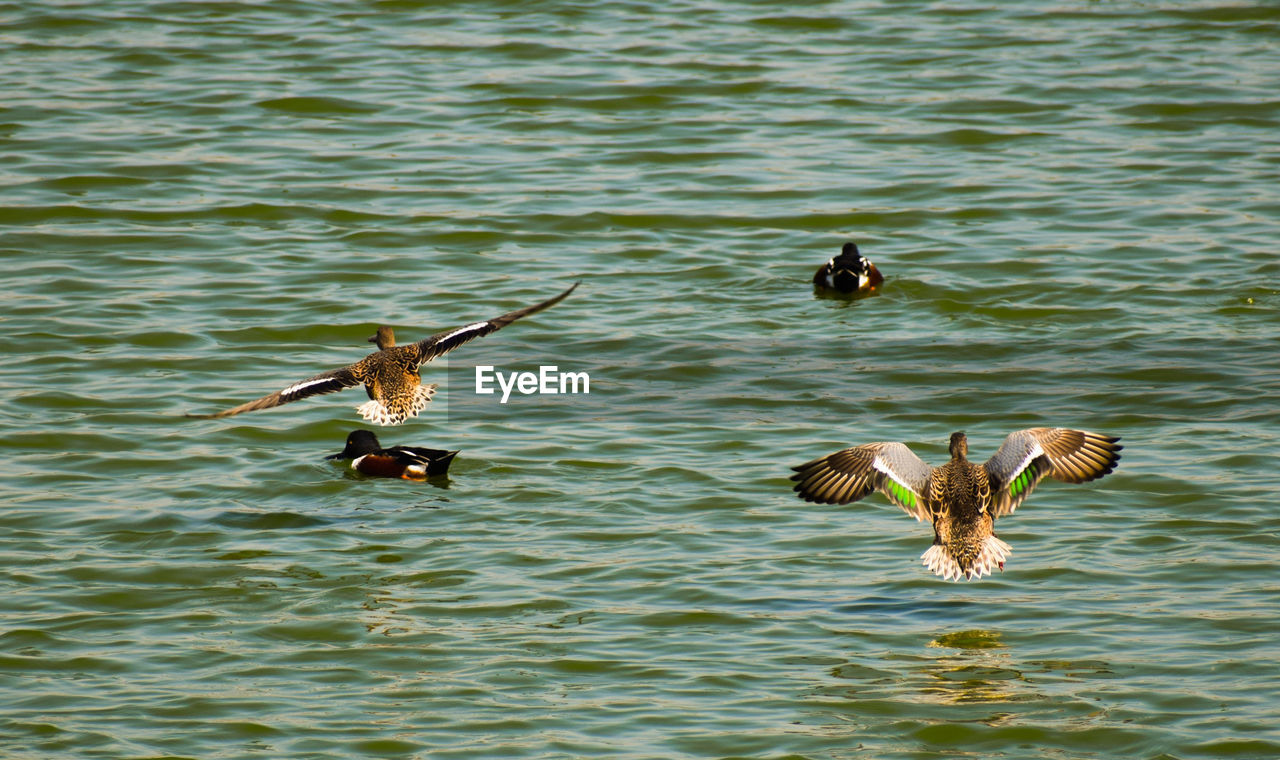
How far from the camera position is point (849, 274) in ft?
43.8

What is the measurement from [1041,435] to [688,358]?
429 centimetres

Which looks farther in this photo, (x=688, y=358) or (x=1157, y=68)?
(x=1157, y=68)

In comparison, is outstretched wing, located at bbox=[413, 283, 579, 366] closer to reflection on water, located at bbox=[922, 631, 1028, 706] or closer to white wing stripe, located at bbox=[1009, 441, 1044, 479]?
white wing stripe, located at bbox=[1009, 441, 1044, 479]

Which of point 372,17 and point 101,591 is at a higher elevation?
point 372,17

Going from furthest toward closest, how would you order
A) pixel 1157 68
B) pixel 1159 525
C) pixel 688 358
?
1. pixel 1157 68
2. pixel 688 358
3. pixel 1159 525

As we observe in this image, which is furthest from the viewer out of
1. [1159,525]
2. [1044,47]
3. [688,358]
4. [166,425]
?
[1044,47]

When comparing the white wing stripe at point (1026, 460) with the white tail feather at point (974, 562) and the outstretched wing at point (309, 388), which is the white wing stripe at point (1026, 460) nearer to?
the white tail feather at point (974, 562)

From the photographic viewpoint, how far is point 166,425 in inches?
429

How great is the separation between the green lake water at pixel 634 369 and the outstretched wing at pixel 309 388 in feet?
2.28

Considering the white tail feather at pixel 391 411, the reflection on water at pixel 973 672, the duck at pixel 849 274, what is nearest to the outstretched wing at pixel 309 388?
the white tail feather at pixel 391 411

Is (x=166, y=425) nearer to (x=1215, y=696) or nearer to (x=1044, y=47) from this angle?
(x=1215, y=696)

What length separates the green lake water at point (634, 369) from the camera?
24.0 ft

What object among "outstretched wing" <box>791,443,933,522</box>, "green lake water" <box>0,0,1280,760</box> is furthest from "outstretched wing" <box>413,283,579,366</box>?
"outstretched wing" <box>791,443,933,522</box>

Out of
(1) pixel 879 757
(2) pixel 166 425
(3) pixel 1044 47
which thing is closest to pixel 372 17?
(3) pixel 1044 47
